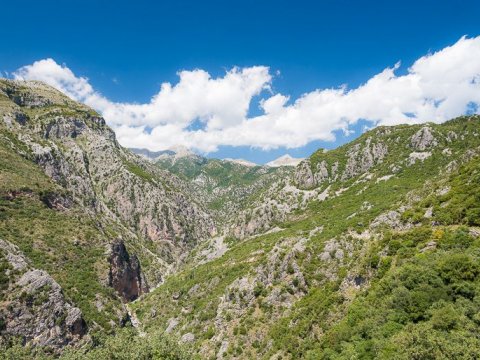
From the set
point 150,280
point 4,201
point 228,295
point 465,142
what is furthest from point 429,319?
point 150,280

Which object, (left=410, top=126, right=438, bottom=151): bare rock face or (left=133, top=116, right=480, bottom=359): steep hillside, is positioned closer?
(left=133, top=116, right=480, bottom=359): steep hillside

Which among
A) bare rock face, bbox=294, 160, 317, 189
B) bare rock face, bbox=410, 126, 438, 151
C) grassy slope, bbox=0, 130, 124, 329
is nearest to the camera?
grassy slope, bbox=0, 130, 124, 329

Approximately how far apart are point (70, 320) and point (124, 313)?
23370 millimetres

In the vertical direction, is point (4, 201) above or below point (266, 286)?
above

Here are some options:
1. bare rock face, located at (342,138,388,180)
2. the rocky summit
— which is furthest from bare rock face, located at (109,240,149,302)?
bare rock face, located at (342,138,388,180)

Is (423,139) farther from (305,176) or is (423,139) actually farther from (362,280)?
(362,280)

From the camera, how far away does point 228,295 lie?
8169 cm

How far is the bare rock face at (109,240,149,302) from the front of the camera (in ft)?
416

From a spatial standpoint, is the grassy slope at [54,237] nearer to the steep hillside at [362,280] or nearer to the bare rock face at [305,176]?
the steep hillside at [362,280]

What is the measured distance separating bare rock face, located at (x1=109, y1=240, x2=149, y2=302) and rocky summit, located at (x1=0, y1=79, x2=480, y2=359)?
888mm

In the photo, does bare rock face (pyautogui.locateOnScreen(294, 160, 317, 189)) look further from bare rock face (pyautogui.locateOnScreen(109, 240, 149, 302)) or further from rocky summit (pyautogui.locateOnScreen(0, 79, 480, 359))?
bare rock face (pyautogui.locateOnScreen(109, 240, 149, 302))

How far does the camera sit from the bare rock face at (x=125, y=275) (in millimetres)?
126869

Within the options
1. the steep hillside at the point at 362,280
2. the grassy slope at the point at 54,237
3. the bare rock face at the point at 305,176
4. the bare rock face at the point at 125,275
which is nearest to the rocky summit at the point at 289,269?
the steep hillside at the point at 362,280

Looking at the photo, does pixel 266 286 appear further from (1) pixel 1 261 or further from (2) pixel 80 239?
(2) pixel 80 239
